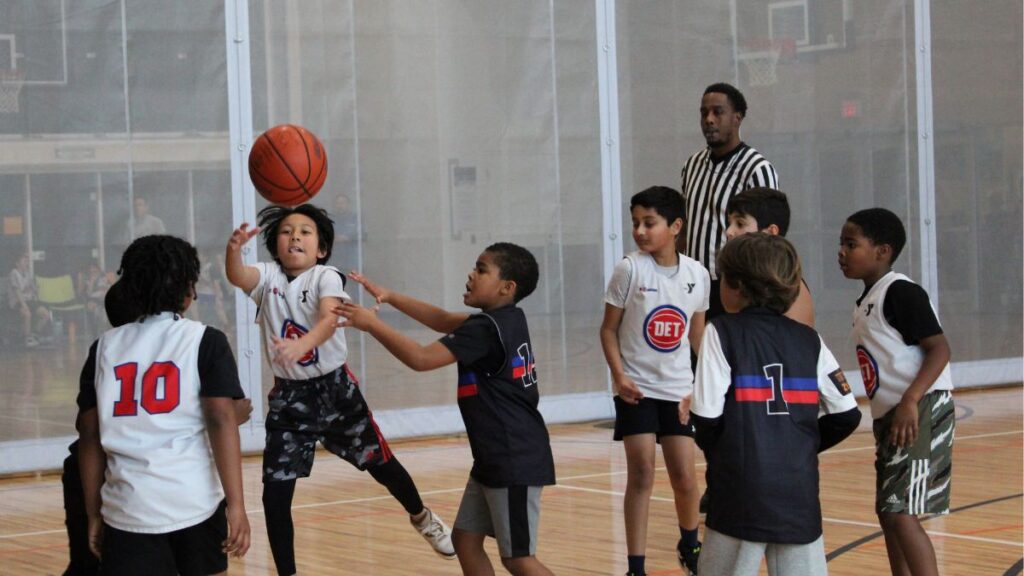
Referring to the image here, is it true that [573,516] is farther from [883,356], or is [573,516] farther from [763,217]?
[883,356]

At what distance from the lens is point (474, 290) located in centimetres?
372

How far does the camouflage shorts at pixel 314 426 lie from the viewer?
441 centimetres

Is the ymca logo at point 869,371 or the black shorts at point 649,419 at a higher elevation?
the ymca logo at point 869,371

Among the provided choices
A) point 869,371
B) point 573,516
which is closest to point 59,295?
point 573,516

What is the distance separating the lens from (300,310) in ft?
14.8

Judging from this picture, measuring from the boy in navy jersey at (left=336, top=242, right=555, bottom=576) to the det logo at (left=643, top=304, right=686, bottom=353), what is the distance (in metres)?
0.84

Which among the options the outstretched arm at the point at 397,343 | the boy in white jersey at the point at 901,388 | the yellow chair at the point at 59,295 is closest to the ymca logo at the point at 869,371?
the boy in white jersey at the point at 901,388

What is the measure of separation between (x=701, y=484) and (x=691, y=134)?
3.26 m

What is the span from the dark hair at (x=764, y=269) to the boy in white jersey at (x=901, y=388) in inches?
31.5

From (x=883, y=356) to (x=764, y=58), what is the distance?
6095 millimetres

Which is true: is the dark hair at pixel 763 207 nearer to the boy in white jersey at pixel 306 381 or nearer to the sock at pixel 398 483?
the boy in white jersey at pixel 306 381

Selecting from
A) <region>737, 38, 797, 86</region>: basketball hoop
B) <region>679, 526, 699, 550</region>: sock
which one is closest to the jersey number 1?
<region>679, 526, 699, 550</region>: sock

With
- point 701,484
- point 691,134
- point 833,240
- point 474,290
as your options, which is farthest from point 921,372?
point 833,240

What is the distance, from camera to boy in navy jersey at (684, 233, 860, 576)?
9.38 feet
